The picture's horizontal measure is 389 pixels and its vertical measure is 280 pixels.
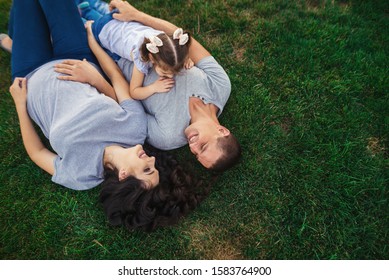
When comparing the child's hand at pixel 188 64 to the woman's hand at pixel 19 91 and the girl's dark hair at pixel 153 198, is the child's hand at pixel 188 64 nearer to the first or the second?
the girl's dark hair at pixel 153 198

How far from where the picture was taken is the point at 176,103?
3084 millimetres

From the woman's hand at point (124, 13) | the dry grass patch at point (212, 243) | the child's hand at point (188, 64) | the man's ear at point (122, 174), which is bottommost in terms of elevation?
the dry grass patch at point (212, 243)

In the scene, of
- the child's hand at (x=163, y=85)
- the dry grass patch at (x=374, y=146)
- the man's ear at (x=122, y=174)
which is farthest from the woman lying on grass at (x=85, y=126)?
the dry grass patch at (x=374, y=146)

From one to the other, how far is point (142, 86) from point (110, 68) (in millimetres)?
415

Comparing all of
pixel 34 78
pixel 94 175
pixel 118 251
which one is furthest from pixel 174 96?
pixel 118 251

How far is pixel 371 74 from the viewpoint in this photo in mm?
3703

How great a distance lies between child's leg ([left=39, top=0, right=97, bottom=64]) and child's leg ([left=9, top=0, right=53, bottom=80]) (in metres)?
0.08

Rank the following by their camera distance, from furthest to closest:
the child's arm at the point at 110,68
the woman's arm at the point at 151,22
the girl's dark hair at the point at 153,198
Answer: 1. the woman's arm at the point at 151,22
2. the child's arm at the point at 110,68
3. the girl's dark hair at the point at 153,198

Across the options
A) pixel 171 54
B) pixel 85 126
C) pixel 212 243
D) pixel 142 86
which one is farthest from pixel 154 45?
pixel 212 243

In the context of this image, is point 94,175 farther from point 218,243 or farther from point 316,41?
point 316,41

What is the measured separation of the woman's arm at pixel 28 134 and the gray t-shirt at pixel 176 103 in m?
1.01

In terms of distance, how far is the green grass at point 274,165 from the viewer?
302 cm

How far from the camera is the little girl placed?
2.63 m

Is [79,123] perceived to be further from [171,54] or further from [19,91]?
[171,54]
